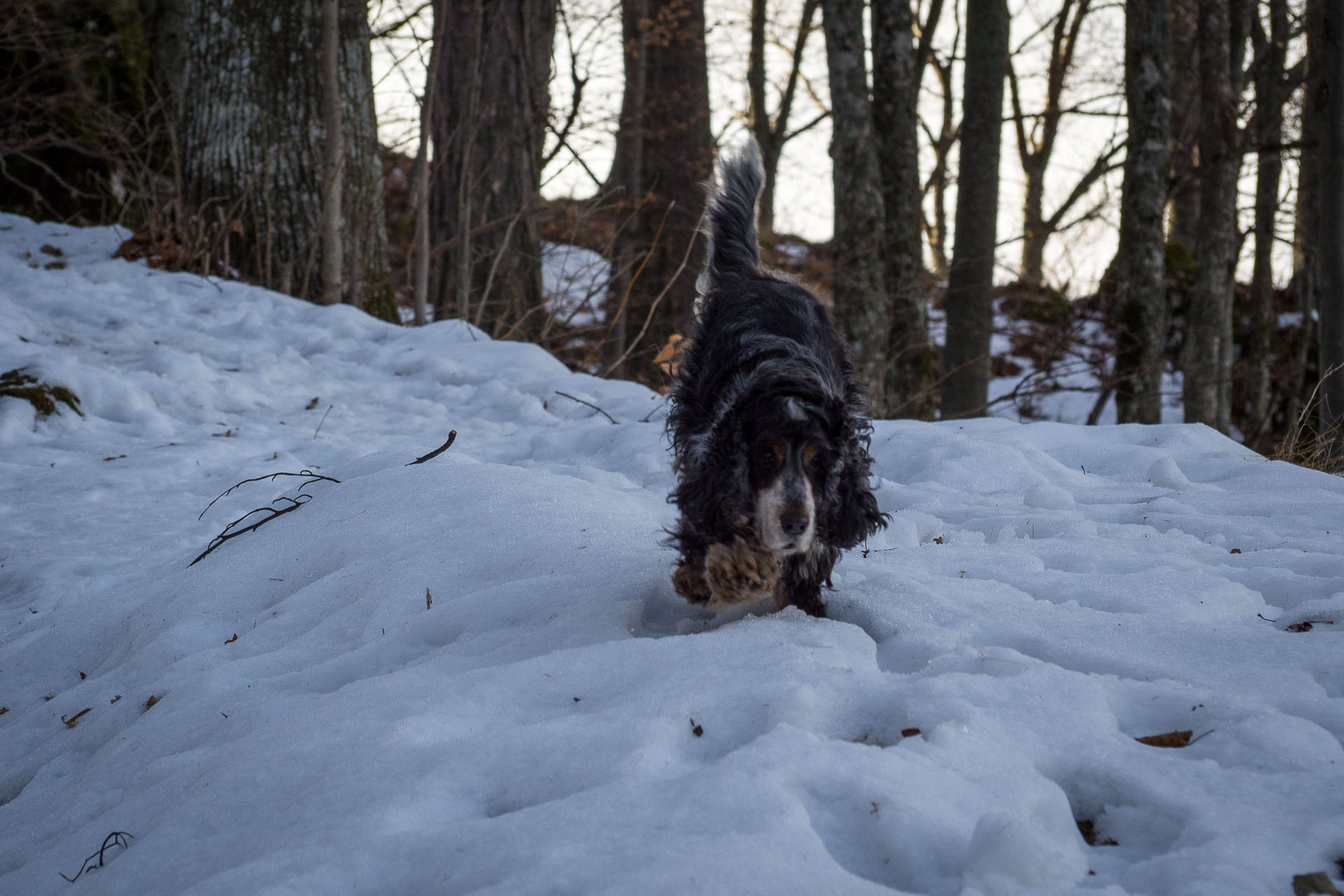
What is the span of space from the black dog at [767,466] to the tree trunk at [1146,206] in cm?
687

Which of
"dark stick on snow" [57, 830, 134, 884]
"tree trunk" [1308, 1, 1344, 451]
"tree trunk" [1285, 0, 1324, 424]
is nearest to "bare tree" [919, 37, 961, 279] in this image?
"tree trunk" [1285, 0, 1324, 424]

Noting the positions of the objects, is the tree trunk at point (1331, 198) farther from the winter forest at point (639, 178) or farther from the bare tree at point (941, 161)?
the bare tree at point (941, 161)

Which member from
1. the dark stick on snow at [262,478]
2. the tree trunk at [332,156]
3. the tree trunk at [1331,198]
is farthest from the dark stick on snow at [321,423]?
the tree trunk at [1331,198]

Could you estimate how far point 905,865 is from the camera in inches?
63.8

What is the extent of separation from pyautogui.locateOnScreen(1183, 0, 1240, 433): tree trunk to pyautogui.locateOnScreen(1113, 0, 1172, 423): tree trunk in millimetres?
1045

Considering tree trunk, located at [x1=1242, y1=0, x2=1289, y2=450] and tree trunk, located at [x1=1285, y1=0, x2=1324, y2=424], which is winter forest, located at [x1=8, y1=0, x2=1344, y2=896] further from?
tree trunk, located at [x1=1242, y1=0, x2=1289, y2=450]

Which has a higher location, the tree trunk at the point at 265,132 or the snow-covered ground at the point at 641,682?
the tree trunk at the point at 265,132

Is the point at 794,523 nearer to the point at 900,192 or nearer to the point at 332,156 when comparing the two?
the point at 332,156

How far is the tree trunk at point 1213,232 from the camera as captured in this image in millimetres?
9609

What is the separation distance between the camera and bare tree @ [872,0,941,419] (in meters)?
8.94

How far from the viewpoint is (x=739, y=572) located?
2.65 m

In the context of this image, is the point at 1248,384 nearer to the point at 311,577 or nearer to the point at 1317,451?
the point at 1317,451

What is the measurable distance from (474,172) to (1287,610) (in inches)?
337

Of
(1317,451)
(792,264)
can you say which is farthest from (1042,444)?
(792,264)
